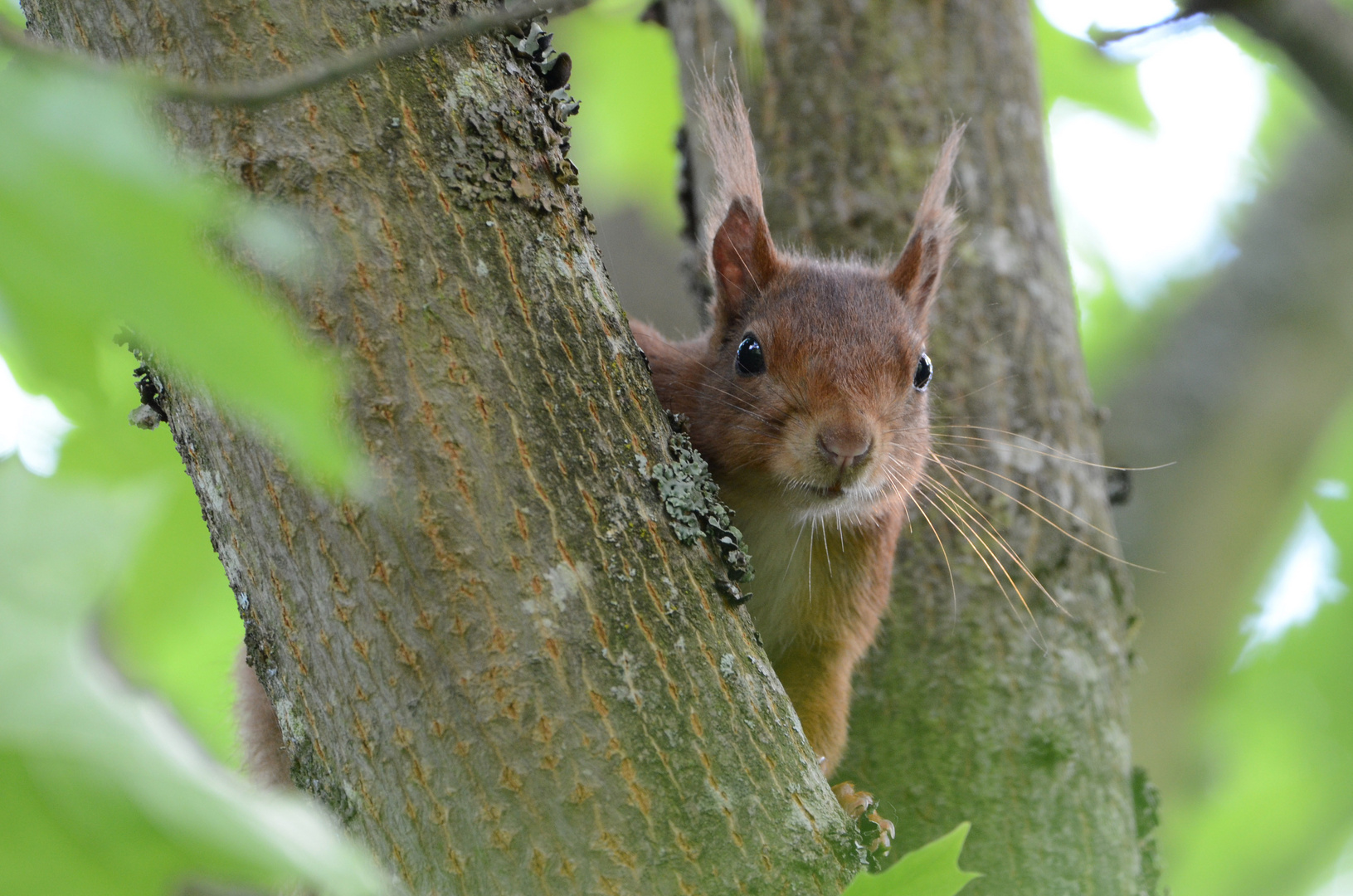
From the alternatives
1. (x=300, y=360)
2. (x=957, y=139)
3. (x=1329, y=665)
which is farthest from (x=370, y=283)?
(x=1329, y=665)

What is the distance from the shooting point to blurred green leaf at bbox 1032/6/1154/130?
405cm

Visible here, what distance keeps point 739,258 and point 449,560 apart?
5.67 ft

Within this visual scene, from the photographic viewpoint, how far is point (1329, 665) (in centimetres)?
493

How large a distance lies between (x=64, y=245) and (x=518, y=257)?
45.8 inches

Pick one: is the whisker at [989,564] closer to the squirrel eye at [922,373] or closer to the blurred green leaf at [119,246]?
the squirrel eye at [922,373]

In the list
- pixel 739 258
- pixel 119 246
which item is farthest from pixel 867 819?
pixel 119 246

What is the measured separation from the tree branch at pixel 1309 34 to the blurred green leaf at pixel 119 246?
7.22 feet

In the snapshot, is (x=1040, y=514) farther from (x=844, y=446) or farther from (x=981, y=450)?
(x=844, y=446)

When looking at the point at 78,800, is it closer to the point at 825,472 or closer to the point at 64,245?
the point at 64,245

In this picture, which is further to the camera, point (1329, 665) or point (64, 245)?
point (1329, 665)

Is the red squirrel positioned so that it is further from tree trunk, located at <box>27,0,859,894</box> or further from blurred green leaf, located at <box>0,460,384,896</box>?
blurred green leaf, located at <box>0,460,384,896</box>

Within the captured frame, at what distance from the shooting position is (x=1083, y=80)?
4332mm

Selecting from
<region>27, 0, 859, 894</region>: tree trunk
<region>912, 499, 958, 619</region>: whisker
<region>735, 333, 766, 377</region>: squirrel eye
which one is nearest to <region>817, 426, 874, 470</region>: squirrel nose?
<region>735, 333, 766, 377</region>: squirrel eye

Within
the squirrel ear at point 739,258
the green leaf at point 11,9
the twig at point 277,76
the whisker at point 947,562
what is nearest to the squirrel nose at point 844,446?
the whisker at point 947,562
